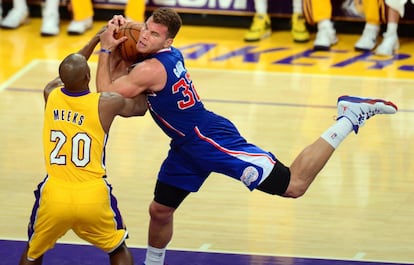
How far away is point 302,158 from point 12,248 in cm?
190

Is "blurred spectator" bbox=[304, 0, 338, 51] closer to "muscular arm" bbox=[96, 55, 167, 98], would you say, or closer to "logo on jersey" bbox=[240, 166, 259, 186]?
"logo on jersey" bbox=[240, 166, 259, 186]

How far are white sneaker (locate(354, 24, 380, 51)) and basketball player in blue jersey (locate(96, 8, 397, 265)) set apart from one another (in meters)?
5.91

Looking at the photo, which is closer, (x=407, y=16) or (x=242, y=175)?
(x=242, y=175)

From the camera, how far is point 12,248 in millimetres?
6258

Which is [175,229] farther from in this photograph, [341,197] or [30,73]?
[30,73]

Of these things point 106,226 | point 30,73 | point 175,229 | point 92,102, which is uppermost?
point 92,102

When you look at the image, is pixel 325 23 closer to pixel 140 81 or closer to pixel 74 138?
pixel 140 81

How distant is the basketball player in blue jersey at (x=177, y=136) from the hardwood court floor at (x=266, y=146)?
Answer: 0.68m

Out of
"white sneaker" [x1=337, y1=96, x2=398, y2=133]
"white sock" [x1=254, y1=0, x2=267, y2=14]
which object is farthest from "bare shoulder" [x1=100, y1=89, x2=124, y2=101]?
"white sock" [x1=254, y1=0, x2=267, y2=14]

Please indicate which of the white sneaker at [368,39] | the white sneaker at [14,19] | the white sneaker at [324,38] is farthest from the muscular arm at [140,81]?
the white sneaker at [14,19]

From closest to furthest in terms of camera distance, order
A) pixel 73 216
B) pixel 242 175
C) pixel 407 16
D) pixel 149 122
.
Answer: pixel 73 216, pixel 242 175, pixel 149 122, pixel 407 16

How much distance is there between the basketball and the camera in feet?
18.7

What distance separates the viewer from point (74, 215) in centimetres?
509

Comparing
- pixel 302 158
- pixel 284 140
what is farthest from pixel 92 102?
pixel 284 140
